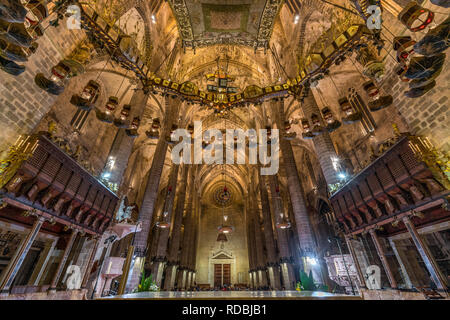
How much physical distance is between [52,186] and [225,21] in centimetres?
1241

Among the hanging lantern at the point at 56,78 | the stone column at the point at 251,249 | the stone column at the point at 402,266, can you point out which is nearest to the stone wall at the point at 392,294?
the stone column at the point at 402,266

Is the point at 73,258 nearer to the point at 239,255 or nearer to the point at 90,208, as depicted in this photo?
the point at 90,208

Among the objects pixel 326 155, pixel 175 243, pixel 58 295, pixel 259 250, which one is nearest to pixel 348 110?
pixel 326 155

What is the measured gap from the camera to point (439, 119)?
555cm

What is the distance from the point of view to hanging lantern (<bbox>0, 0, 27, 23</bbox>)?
3184 millimetres

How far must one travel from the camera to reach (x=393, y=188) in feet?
21.2

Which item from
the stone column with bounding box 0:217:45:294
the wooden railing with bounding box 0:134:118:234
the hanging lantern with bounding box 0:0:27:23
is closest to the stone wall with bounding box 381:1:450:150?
the hanging lantern with bounding box 0:0:27:23

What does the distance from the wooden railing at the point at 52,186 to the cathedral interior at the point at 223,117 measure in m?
0.05

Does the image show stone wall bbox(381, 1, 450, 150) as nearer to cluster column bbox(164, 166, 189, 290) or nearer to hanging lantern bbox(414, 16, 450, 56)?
hanging lantern bbox(414, 16, 450, 56)

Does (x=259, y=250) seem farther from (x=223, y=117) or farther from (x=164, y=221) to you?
(x=223, y=117)

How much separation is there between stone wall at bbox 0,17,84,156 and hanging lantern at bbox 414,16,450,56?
10390 mm

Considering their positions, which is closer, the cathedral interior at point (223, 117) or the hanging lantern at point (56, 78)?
the hanging lantern at point (56, 78)

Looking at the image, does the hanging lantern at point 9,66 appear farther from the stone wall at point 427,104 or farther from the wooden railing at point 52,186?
the stone wall at point 427,104

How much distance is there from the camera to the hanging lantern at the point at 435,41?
3.66 m
